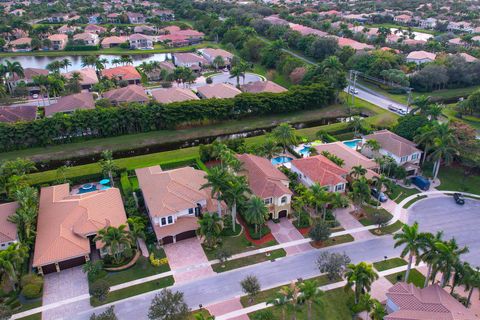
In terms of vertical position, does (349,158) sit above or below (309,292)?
below

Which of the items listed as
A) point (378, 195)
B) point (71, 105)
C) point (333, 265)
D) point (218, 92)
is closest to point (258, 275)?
point (333, 265)

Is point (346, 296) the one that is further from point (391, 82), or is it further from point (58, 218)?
point (391, 82)

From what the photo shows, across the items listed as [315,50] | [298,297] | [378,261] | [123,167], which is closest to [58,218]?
[123,167]

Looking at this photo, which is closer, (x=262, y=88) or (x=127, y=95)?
(x=127, y=95)

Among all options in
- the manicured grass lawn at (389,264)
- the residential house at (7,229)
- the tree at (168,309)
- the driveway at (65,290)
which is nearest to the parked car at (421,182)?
the manicured grass lawn at (389,264)

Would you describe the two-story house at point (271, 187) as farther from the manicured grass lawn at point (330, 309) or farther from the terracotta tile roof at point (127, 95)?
the terracotta tile roof at point (127, 95)

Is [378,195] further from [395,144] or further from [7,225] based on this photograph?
[7,225]
